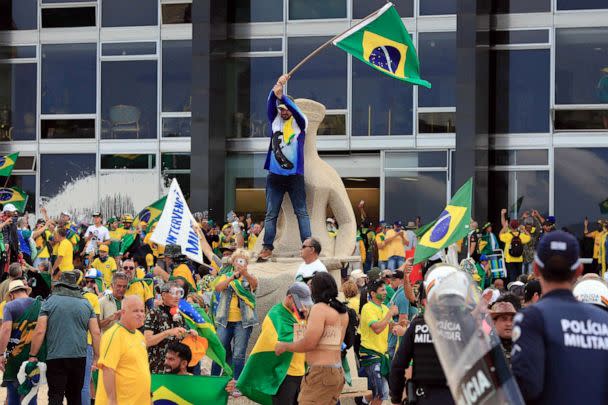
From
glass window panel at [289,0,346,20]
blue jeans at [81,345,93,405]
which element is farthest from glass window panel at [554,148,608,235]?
blue jeans at [81,345,93,405]

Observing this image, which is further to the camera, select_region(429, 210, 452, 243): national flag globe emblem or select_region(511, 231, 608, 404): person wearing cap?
select_region(429, 210, 452, 243): national flag globe emblem

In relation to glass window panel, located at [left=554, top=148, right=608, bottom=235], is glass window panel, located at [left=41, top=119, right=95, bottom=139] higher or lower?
higher

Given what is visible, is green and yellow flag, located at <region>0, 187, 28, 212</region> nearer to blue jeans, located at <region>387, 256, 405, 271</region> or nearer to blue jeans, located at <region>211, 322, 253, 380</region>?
blue jeans, located at <region>387, 256, 405, 271</region>

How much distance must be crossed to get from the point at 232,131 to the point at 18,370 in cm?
2182

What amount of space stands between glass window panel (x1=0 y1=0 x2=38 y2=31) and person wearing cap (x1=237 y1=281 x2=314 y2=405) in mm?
25301

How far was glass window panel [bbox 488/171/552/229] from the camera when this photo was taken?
31.2m

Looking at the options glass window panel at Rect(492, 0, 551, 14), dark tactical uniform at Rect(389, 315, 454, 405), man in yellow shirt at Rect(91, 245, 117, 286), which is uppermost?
glass window panel at Rect(492, 0, 551, 14)

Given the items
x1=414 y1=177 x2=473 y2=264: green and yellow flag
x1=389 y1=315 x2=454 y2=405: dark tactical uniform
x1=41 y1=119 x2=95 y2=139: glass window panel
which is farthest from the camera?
x1=41 y1=119 x2=95 y2=139: glass window panel

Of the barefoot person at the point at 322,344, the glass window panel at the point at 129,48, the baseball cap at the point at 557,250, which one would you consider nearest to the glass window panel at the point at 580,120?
→ the glass window panel at the point at 129,48

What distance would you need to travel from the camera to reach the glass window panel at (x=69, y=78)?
34406 millimetres

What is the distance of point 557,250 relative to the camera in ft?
17.7

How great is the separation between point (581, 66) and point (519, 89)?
1582 mm

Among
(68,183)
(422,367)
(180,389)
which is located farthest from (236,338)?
(68,183)

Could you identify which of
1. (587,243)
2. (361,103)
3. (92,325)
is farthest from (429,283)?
(361,103)
